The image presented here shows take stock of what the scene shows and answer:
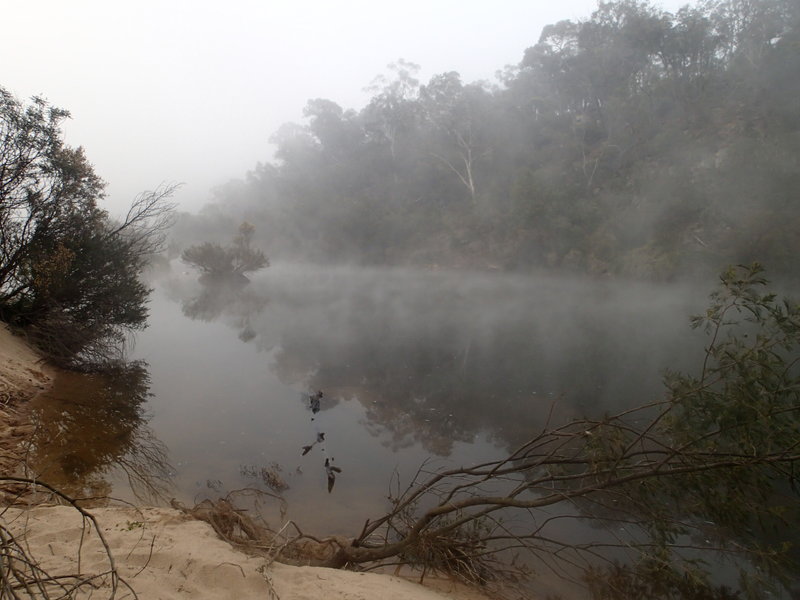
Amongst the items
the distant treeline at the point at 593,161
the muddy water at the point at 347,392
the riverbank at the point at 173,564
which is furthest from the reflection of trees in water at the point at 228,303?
the distant treeline at the point at 593,161

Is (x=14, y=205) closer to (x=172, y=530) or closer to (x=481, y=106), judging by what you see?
(x=172, y=530)

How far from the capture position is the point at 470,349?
1288 centimetres

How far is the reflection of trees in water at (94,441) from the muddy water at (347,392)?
31 mm

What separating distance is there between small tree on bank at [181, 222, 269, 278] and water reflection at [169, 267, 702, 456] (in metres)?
6.65

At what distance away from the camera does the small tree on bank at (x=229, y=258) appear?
31.7m

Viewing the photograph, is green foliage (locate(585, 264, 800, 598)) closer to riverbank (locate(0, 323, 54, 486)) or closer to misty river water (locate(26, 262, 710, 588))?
misty river water (locate(26, 262, 710, 588))

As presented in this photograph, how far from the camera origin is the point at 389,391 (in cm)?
980

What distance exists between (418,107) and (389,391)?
4031cm

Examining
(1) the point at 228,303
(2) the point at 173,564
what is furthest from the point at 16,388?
(1) the point at 228,303

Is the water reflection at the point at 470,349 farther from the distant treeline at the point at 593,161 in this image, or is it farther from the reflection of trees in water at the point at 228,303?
the distant treeline at the point at 593,161

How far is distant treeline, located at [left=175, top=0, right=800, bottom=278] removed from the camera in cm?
2020

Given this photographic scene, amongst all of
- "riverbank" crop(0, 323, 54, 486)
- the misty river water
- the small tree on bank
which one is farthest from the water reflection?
the small tree on bank

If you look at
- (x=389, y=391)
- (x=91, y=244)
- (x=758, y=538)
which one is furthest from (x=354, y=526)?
(x=91, y=244)

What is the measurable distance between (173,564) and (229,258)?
104ft
